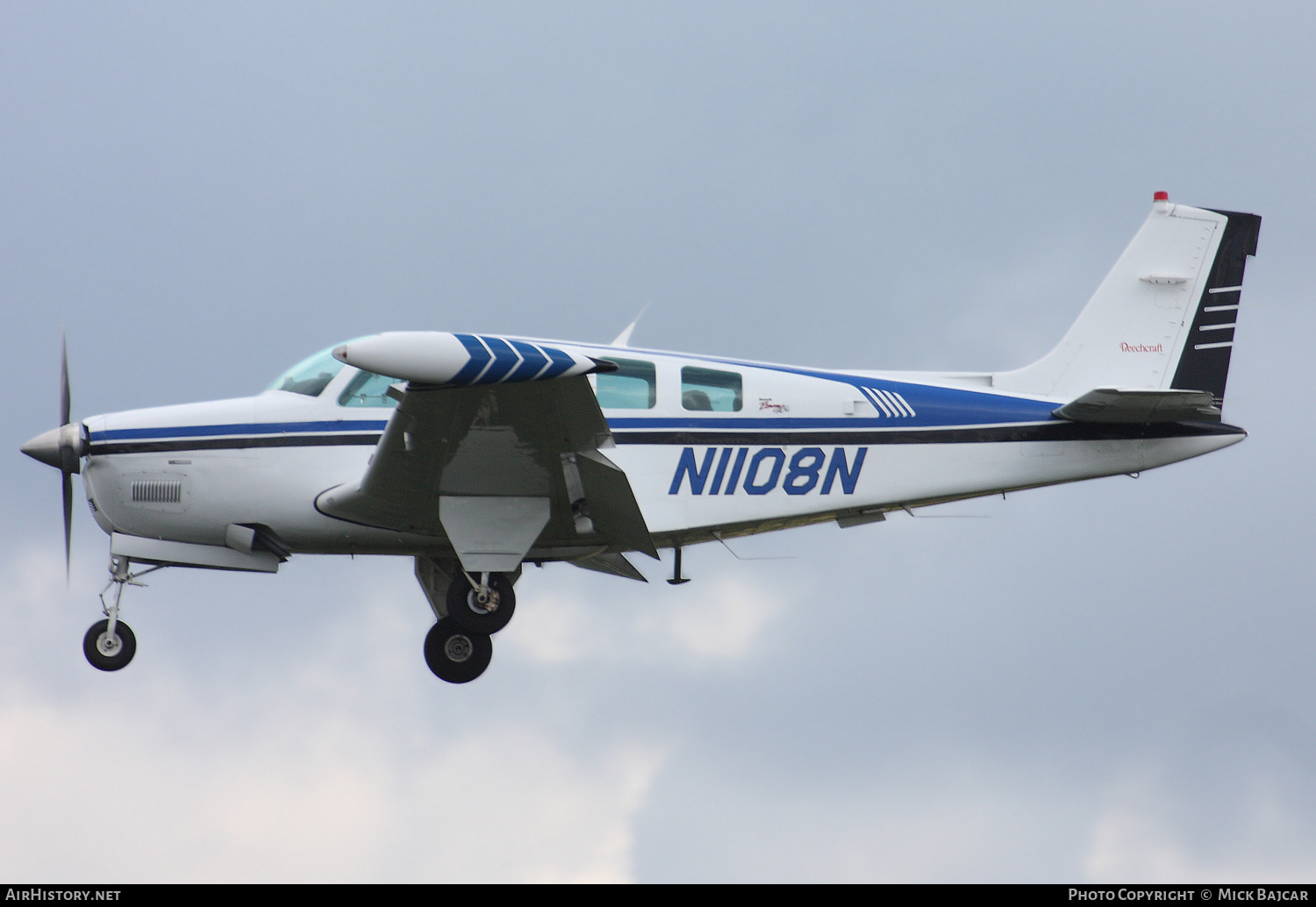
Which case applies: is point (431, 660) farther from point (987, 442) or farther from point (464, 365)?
point (987, 442)

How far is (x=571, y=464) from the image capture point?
11.7 m

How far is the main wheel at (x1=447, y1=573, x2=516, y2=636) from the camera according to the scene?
1251 cm

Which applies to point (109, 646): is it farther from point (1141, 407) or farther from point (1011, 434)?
point (1141, 407)

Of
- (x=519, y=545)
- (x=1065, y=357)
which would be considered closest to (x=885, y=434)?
(x=1065, y=357)

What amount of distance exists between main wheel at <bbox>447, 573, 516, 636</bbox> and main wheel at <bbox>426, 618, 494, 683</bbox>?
81 cm

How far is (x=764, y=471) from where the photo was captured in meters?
12.7

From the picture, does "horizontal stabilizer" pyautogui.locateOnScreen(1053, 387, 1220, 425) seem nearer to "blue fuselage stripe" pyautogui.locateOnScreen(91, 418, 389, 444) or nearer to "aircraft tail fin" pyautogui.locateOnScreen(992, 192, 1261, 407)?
"aircraft tail fin" pyautogui.locateOnScreen(992, 192, 1261, 407)

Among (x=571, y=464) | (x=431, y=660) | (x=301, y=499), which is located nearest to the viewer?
(x=571, y=464)

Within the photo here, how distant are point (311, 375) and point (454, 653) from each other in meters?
2.94

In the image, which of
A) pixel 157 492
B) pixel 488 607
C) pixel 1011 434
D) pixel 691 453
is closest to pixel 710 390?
pixel 691 453

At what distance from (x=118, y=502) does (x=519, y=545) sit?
3.71 metres

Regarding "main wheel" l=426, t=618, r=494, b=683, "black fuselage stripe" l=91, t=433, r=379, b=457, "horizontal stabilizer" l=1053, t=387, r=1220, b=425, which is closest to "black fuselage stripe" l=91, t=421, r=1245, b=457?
"black fuselage stripe" l=91, t=433, r=379, b=457

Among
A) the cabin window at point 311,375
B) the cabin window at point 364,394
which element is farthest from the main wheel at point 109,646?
the cabin window at point 364,394

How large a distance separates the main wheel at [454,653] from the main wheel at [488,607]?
0.81 m
